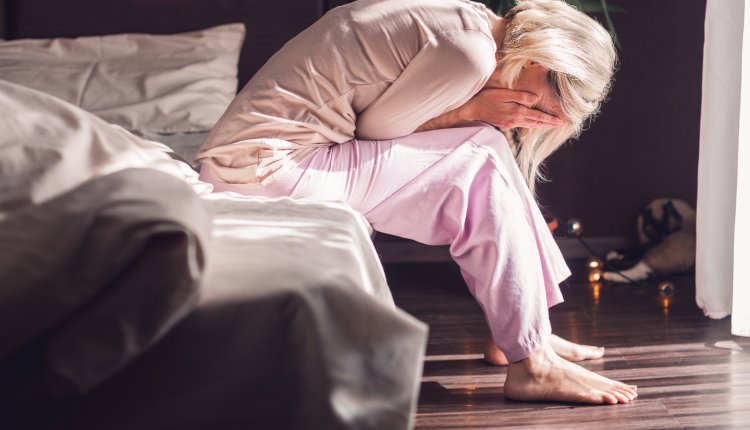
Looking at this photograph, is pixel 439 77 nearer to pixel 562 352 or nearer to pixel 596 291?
pixel 562 352

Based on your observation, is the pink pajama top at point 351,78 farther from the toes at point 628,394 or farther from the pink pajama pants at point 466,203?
the toes at point 628,394

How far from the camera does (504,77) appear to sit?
1936 millimetres

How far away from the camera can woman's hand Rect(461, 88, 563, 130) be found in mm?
1963

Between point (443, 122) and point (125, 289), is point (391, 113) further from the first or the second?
point (125, 289)

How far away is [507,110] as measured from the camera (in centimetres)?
A: 198

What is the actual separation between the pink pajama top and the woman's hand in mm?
146

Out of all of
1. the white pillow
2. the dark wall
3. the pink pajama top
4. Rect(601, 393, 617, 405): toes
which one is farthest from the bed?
the dark wall

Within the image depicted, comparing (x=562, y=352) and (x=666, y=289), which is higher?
(x=562, y=352)

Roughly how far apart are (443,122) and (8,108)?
3.48 ft

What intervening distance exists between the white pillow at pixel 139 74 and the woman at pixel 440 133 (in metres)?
0.81

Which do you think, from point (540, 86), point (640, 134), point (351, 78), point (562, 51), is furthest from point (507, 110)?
point (640, 134)

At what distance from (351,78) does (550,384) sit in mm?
741

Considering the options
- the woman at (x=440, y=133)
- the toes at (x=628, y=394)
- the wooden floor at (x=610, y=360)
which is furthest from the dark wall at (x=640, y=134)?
the toes at (x=628, y=394)

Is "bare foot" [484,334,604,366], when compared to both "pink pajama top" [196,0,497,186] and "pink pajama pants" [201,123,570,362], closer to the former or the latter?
"pink pajama pants" [201,123,570,362]
